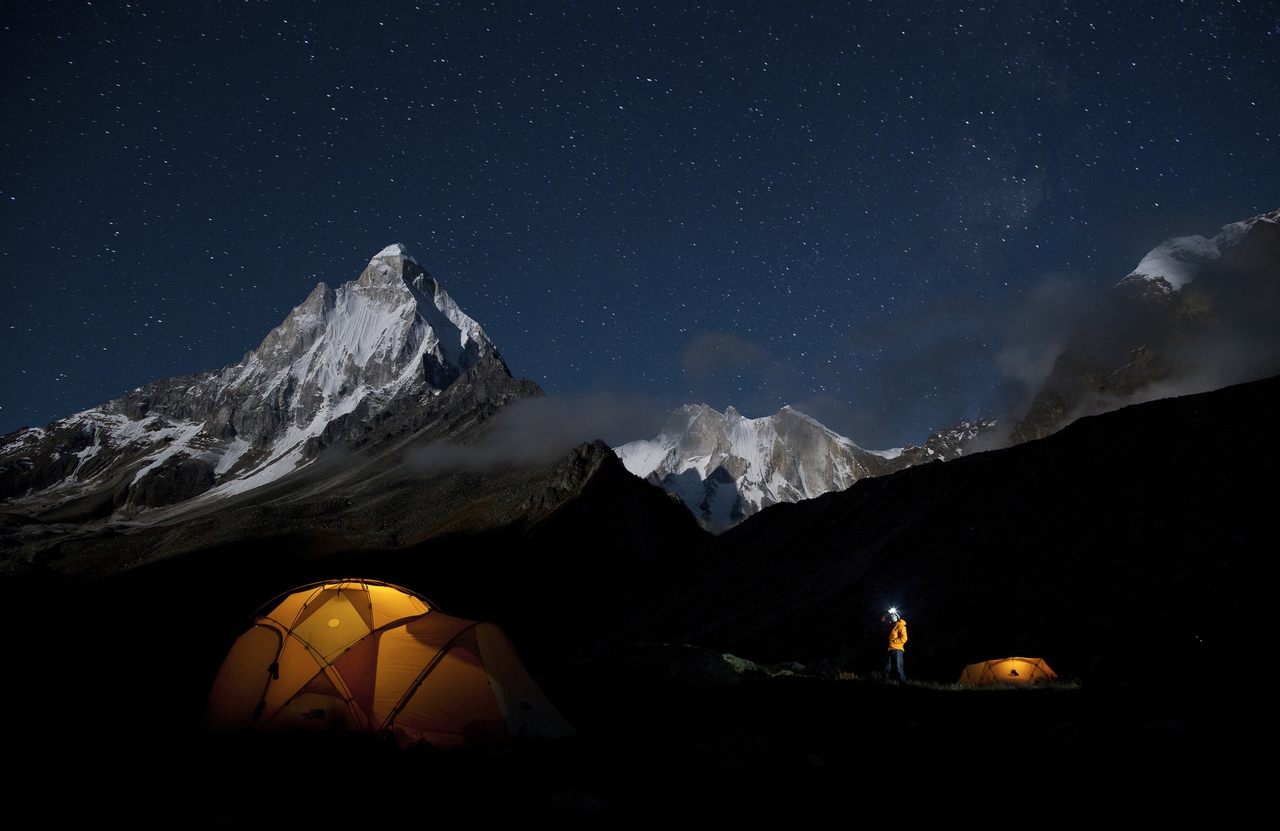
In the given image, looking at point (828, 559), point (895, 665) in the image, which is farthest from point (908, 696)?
point (828, 559)

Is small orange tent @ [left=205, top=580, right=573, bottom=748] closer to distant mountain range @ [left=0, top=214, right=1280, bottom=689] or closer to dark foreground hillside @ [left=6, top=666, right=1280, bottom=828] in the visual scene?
dark foreground hillside @ [left=6, top=666, right=1280, bottom=828]

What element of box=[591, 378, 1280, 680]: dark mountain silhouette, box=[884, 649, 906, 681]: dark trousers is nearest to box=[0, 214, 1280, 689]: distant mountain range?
box=[591, 378, 1280, 680]: dark mountain silhouette

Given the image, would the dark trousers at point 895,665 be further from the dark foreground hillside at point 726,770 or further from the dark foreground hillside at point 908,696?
the dark foreground hillside at point 726,770

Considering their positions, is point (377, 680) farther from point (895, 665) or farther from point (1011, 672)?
point (1011, 672)

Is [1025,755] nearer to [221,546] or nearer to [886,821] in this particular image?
[886,821]

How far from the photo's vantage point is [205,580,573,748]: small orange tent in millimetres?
10250

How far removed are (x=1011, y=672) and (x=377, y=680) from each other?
17310mm

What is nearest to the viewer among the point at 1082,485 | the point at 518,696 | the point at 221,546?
the point at 518,696

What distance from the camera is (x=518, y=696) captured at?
10.8 metres

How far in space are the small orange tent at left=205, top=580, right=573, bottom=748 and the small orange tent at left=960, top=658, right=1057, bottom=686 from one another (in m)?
14.3

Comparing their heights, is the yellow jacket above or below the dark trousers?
above

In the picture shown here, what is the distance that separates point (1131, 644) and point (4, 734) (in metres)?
18.1

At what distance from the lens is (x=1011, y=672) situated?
19000 millimetres

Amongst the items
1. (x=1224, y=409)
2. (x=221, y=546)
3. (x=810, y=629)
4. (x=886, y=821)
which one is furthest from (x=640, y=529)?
(x=886, y=821)
